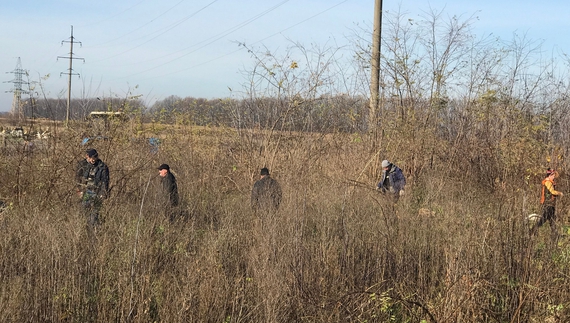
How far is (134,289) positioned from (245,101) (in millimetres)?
8729

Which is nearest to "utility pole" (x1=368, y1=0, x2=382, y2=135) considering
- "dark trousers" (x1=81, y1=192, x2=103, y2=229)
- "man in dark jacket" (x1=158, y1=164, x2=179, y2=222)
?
"man in dark jacket" (x1=158, y1=164, x2=179, y2=222)

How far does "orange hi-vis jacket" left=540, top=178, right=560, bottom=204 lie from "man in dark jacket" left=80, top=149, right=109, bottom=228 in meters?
6.84

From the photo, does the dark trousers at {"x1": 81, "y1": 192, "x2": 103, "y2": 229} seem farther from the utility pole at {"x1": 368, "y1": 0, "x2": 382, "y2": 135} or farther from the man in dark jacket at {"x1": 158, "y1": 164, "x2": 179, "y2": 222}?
the utility pole at {"x1": 368, "y1": 0, "x2": 382, "y2": 135}

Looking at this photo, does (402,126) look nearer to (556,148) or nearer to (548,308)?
(556,148)

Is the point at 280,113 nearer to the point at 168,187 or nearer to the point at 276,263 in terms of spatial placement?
the point at 168,187

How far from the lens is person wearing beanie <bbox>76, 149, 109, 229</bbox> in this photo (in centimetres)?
709

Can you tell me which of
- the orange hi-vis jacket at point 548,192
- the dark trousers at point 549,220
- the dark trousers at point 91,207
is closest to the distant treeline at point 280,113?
the dark trousers at point 91,207

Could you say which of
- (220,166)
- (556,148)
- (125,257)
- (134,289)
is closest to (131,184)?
(220,166)

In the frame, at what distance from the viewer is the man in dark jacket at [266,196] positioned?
6.88 metres

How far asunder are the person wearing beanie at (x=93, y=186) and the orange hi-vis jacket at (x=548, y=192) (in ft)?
22.5

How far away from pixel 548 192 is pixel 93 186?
7.35 m

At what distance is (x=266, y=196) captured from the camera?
761 cm

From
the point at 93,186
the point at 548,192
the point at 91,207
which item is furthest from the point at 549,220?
the point at 93,186

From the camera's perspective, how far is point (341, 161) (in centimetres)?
1251
